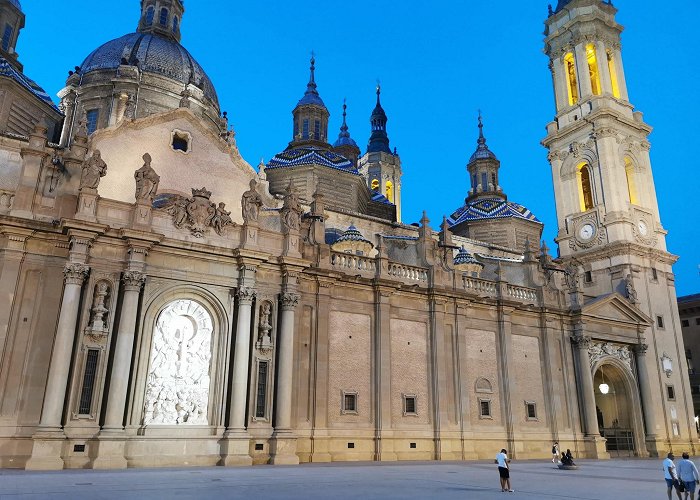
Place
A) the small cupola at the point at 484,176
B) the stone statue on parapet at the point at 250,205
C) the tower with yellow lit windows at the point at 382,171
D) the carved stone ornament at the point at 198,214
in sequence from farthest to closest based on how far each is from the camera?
the tower with yellow lit windows at the point at 382,171 < the small cupola at the point at 484,176 < the stone statue on parapet at the point at 250,205 < the carved stone ornament at the point at 198,214

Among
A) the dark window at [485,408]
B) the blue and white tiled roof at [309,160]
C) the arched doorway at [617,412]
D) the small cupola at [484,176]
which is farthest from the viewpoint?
the small cupola at [484,176]

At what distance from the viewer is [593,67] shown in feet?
173

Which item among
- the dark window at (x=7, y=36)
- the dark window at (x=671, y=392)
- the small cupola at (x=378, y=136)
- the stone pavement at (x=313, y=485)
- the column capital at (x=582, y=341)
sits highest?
the small cupola at (x=378, y=136)

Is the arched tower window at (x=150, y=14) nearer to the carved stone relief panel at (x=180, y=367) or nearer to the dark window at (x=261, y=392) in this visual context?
the carved stone relief panel at (x=180, y=367)

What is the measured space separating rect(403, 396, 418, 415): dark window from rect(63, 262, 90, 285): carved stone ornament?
1617cm

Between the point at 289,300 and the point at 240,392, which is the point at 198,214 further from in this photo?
the point at 240,392

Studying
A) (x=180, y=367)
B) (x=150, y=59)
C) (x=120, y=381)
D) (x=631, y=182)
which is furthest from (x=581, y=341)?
(x=150, y=59)

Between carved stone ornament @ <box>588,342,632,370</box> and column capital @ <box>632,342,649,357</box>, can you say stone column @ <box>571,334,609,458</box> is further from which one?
column capital @ <box>632,342,649,357</box>

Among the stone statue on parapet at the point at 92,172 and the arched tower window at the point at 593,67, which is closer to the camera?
the stone statue on parapet at the point at 92,172

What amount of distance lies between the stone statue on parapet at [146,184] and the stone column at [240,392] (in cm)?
552

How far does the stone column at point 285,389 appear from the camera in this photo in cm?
2383

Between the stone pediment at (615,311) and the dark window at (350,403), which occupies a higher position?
the stone pediment at (615,311)

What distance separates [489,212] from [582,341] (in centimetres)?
2499

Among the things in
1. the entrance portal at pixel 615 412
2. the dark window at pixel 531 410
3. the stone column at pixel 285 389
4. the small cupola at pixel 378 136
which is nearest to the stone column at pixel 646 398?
the entrance portal at pixel 615 412
